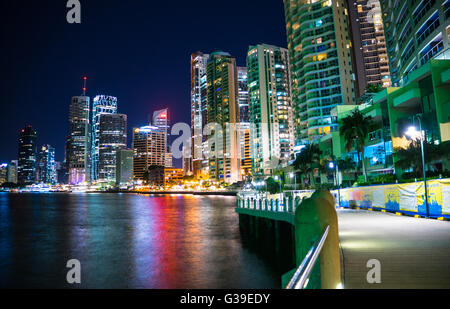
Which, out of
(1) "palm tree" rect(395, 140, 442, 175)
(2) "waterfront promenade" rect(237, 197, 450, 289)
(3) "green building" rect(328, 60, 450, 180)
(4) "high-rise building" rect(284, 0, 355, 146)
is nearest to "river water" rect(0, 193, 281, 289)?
(2) "waterfront promenade" rect(237, 197, 450, 289)

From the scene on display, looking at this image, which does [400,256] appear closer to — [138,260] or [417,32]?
[138,260]

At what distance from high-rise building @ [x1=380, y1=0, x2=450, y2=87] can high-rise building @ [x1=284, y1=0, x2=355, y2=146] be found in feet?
89.8

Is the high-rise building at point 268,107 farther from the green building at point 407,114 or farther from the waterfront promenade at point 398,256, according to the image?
the waterfront promenade at point 398,256

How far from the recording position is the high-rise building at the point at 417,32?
1610 inches

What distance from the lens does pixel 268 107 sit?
591 feet

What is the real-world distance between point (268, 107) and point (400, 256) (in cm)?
17522

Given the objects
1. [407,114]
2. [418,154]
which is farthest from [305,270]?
[407,114]

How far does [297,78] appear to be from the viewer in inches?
4237

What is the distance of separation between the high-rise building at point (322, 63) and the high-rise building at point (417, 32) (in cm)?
2736

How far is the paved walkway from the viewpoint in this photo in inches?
257

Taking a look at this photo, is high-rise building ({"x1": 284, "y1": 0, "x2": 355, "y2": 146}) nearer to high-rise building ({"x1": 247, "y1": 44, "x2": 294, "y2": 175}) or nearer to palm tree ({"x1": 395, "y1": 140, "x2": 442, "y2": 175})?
palm tree ({"x1": 395, "y1": 140, "x2": 442, "y2": 175})
